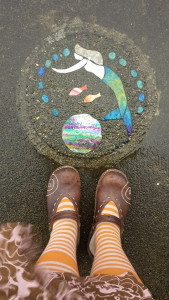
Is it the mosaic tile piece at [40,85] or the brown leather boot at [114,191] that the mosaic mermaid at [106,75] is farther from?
the brown leather boot at [114,191]

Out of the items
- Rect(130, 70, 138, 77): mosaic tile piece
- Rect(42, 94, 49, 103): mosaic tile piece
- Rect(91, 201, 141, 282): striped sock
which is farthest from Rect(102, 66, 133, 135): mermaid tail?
Rect(91, 201, 141, 282): striped sock

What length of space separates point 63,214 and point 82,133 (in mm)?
617

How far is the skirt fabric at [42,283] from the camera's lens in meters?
0.90

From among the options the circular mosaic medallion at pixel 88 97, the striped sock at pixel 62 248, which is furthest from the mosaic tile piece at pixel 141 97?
the striped sock at pixel 62 248

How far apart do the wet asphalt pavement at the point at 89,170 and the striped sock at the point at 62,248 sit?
0.16m

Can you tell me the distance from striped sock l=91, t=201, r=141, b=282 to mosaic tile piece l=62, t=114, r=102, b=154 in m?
0.47

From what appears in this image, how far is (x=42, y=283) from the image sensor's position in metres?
0.93

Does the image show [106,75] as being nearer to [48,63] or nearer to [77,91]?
[77,91]

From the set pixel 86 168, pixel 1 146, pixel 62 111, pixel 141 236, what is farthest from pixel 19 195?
pixel 141 236

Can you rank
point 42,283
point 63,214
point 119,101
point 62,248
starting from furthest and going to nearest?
point 119,101
point 63,214
point 62,248
point 42,283

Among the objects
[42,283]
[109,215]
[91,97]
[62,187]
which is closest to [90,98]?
[91,97]

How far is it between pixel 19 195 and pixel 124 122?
0.98m

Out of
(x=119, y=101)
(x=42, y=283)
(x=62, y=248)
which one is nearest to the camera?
(x=42, y=283)

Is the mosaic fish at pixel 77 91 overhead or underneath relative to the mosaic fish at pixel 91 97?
overhead
